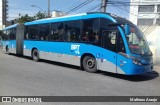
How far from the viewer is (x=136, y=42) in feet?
37.6

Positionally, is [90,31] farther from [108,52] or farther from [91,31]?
[108,52]

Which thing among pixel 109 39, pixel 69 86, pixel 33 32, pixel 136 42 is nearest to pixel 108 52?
pixel 109 39

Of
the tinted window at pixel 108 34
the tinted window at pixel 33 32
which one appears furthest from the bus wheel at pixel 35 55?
the tinted window at pixel 108 34

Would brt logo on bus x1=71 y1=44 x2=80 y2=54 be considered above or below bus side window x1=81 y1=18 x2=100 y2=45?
below

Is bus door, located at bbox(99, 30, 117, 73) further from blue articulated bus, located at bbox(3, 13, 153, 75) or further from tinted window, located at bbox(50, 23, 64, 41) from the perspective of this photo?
tinted window, located at bbox(50, 23, 64, 41)

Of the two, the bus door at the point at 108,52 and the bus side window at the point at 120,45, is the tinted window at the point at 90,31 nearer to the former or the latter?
the bus door at the point at 108,52

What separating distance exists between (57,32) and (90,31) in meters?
3.16

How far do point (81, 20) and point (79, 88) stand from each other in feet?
17.8

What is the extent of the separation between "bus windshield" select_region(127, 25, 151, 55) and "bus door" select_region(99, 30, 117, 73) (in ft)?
2.48

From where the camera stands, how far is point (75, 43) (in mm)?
13734

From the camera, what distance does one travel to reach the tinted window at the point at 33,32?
59.3 feet

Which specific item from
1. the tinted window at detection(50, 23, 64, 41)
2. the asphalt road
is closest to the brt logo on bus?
the tinted window at detection(50, 23, 64, 41)

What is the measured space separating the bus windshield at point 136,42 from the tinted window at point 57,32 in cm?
464

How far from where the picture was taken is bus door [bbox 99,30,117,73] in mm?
11555
